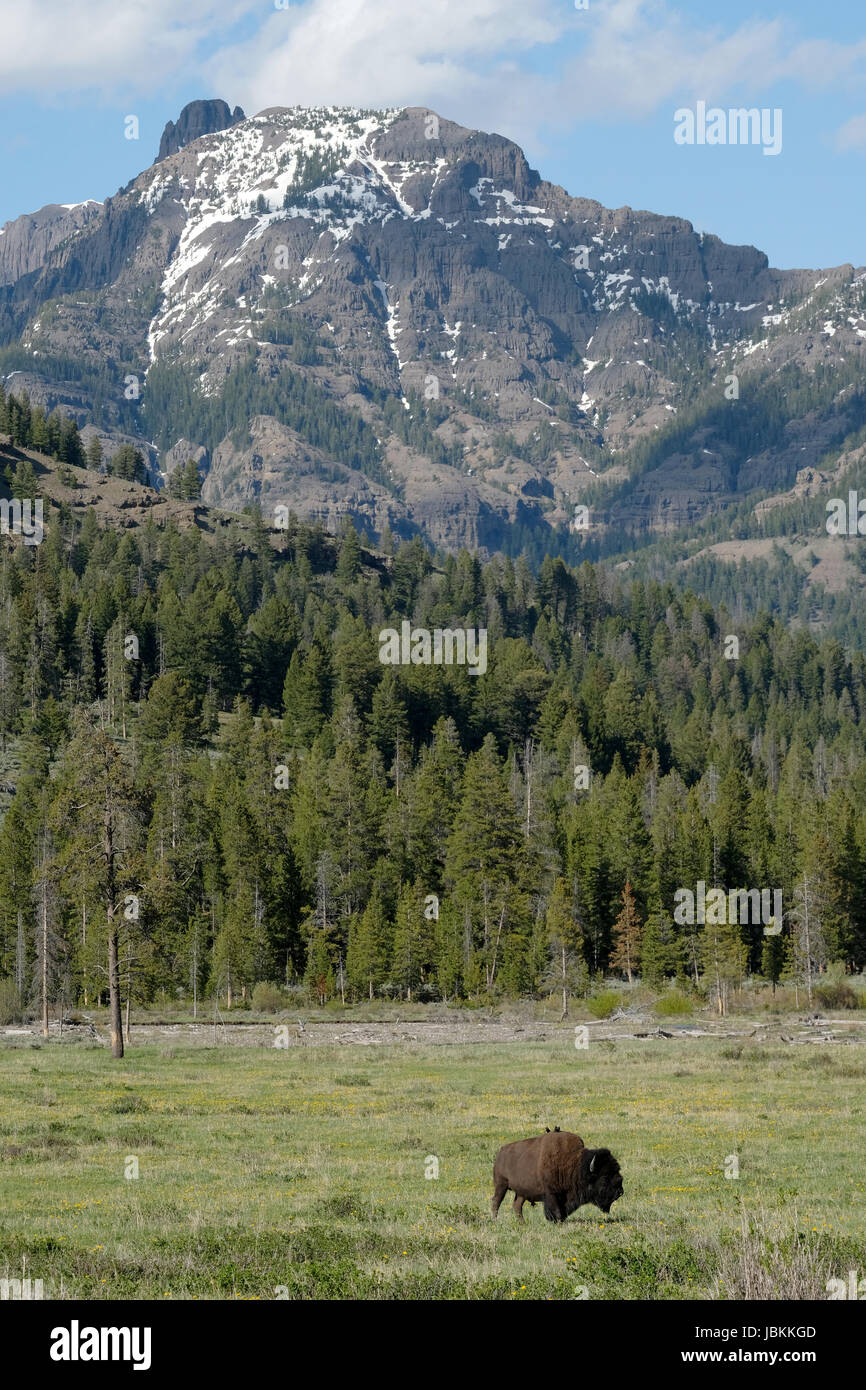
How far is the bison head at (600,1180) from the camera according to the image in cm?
1950

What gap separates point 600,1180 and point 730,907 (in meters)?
88.8

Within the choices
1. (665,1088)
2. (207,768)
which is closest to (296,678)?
(207,768)

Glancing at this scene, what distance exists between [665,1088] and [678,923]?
6459 cm

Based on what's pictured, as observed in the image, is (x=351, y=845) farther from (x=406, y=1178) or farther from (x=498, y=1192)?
(x=498, y=1192)

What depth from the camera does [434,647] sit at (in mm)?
187000

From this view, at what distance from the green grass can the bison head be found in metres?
0.41

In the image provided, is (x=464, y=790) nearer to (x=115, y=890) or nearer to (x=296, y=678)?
(x=296, y=678)

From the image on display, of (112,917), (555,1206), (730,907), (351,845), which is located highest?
(112,917)

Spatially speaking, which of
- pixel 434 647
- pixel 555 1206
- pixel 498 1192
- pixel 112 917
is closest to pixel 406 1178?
pixel 498 1192

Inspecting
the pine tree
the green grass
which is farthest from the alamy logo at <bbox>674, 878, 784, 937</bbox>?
the green grass

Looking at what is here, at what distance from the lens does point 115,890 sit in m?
48.9
